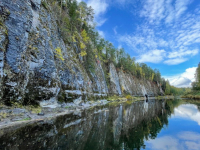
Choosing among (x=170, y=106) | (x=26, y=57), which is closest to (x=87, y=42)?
(x=26, y=57)

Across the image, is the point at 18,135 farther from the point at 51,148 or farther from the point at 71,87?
the point at 71,87

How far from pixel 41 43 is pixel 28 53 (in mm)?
2766

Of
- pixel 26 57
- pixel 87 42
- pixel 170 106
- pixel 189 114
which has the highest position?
pixel 87 42

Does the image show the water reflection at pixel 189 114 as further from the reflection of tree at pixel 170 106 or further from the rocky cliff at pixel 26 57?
the rocky cliff at pixel 26 57

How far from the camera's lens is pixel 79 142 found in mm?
5824

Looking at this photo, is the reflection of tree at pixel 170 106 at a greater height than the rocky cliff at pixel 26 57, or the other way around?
the rocky cliff at pixel 26 57

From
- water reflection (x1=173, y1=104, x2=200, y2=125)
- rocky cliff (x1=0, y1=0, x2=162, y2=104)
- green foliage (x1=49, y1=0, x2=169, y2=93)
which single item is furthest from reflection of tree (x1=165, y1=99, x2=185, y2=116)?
green foliage (x1=49, y1=0, x2=169, y2=93)

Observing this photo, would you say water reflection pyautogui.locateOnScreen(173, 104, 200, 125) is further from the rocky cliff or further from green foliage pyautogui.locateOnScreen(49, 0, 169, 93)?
green foliage pyautogui.locateOnScreen(49, 0, 169, 93)

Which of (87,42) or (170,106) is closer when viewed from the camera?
(170,106)

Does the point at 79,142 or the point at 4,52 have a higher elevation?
the point at 4,52

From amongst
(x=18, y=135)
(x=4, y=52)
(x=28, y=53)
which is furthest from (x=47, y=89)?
(x=18, y=135)

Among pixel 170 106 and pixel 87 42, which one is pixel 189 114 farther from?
pixel 87 42

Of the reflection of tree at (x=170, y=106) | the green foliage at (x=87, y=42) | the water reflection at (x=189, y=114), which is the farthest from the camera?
the green foliage at (x=87, y=42)

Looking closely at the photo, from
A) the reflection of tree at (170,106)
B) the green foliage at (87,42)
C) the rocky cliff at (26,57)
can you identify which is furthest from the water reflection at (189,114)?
the green foliage at (87,42)
